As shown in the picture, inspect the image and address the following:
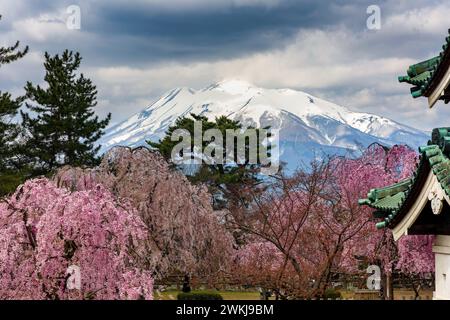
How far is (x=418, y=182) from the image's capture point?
8.32 m

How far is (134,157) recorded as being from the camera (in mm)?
25109

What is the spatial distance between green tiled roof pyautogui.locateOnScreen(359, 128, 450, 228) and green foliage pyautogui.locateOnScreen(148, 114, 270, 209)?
89.1ft

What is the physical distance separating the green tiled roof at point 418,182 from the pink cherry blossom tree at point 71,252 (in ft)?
19.4

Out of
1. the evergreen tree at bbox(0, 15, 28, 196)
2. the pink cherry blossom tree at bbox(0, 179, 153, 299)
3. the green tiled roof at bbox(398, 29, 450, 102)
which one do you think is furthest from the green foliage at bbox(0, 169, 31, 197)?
the green tiled roof at bbox(398, 29, 450, 102)

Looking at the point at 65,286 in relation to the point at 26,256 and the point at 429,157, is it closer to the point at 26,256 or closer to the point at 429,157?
the point at 26,256

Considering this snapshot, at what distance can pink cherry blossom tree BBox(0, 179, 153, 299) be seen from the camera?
13.3 meters

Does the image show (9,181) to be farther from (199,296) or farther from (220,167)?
(220,167)

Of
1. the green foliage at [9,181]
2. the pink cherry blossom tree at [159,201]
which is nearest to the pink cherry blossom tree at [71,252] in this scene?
the pink cherry blossom tree at [159,201]

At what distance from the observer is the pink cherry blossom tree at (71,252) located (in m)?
13.3

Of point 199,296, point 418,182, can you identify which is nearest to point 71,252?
point 418,182

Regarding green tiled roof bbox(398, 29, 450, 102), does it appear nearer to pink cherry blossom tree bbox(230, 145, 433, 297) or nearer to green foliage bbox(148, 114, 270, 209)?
pink cherry blossom tree bbox(230, 145, 433, 297)

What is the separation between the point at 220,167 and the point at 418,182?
106 ft
